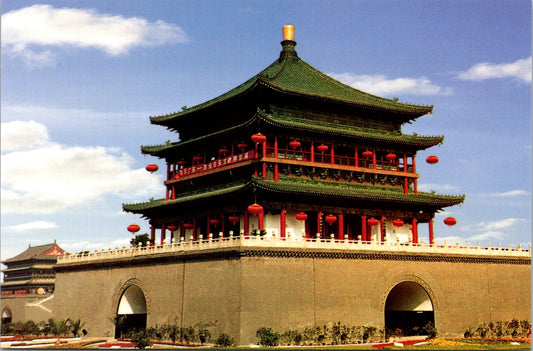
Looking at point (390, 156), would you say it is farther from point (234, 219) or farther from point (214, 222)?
point (214, 222)

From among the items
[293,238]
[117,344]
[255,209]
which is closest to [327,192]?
[293,238]

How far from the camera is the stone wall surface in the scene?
33.4 meters

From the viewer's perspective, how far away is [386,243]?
37.7 m

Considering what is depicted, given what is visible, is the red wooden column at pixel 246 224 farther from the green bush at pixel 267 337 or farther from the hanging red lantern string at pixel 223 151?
the green bush at pixel 267 337

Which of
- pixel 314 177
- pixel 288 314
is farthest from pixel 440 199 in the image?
pixel 288 314

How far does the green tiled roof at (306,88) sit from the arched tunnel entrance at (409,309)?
1242 centimetres

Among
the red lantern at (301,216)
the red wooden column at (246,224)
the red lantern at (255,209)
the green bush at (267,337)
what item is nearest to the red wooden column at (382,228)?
the red lantern at (301,216)

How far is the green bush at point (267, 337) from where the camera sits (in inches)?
1268

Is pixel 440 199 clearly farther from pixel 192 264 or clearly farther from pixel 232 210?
pixel 192 264

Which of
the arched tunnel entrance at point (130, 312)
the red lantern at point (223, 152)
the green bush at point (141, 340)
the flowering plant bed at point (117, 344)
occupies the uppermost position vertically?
the red lantern at point (223, 152)

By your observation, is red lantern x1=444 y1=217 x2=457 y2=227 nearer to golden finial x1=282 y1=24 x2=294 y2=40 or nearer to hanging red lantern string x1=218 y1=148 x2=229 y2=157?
hanging red lantern string x1=218 y1=148 x2=229 y2=157

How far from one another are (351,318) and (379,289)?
2672mm

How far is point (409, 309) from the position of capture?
3988 centimetres

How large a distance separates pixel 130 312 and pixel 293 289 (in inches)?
527
